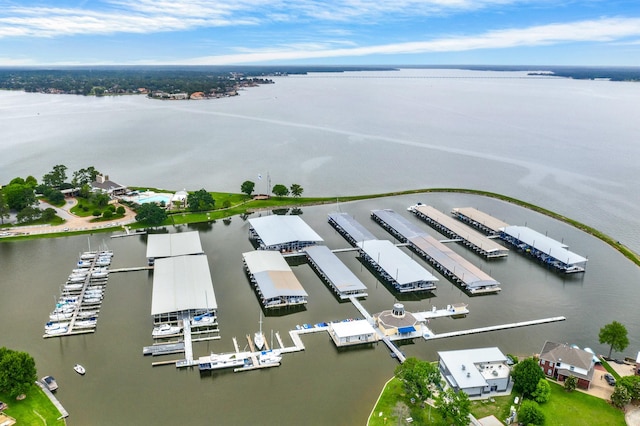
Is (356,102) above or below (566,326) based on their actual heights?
above

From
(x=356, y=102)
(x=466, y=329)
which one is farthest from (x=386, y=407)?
(x=356, y=102)

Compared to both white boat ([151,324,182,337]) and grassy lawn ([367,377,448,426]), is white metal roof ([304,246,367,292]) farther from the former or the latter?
white boat ([151,324,182,337])

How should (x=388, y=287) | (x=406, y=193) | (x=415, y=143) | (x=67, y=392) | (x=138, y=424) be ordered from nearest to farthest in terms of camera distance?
1. (x=138, y=424)
2. (x=67, y=392)
3. (x=388, y=287)
4. (x=406, y=193)
5. (x=415, y=143)

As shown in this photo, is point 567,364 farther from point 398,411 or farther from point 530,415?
point 398,411

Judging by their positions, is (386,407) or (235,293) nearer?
(386,407)

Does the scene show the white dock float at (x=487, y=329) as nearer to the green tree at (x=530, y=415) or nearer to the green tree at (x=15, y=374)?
the green tree at (x=530, y=415)

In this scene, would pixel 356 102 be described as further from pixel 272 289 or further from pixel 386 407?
pixel 386 407

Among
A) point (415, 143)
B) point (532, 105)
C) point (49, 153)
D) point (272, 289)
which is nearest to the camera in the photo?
point (272, 289)
